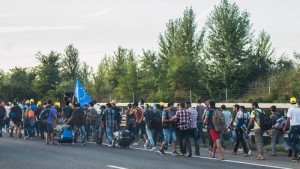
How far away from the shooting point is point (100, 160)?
699 inches

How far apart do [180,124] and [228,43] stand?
34635mm

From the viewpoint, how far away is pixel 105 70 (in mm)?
79125

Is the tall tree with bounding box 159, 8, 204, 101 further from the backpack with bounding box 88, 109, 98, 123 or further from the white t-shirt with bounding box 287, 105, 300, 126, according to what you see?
the white t-shirt with bounding box 287, 105, 300, 126

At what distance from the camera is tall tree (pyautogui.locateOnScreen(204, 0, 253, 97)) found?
5288cm

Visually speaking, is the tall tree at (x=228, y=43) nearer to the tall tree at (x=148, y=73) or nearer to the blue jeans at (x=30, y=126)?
the tall tree at (x=148, y=73)

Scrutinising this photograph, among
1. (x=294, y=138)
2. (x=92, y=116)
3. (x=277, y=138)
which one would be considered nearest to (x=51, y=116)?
(x=92, y=116)

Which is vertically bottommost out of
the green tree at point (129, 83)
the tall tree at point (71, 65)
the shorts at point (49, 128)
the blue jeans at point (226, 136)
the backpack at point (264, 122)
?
the blue jeans at point (226, 136)

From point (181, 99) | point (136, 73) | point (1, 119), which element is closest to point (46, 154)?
point (1, 119)

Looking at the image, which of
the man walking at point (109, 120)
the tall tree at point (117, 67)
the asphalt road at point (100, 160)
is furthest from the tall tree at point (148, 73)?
the asphalt road at point (100, 160)

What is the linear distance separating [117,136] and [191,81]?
99.1 ft

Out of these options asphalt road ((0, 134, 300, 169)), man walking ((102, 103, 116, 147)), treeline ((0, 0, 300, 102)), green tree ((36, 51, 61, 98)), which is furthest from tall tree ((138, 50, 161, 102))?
asphalt road ((0, 134, 300, 169))

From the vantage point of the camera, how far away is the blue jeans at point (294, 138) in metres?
18.6

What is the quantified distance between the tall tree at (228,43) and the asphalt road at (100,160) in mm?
31710

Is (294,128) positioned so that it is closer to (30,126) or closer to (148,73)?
(30,126)
